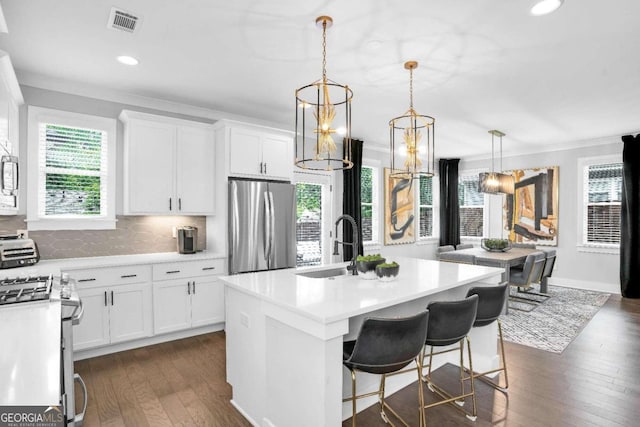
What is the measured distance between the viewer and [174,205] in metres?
4.05

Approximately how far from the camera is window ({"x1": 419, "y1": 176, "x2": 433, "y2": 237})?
785 cm

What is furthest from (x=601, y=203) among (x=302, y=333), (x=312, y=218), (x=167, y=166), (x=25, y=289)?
(x=25, y=289)

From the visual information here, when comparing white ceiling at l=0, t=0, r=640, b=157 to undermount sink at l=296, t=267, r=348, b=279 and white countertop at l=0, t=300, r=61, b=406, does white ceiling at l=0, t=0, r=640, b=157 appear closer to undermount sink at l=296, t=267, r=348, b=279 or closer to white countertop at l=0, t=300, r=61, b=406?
undermount sink at l=296, t=267, r=348, b=279

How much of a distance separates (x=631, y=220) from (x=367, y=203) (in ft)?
14.1

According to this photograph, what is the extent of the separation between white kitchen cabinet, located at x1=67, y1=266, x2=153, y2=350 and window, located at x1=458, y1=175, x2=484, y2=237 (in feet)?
22.5

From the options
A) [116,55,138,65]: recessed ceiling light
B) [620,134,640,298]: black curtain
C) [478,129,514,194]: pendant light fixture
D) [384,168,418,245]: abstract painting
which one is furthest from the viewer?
[384,168,418,245]: abstract painting

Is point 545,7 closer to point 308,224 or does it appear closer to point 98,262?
point 308,224

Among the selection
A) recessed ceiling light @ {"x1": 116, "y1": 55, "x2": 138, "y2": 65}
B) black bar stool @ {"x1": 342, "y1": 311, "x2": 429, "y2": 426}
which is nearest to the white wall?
recessed ceiling light @ {"x1": 116, "y1": 55, "x2": 138, "y2": 65}

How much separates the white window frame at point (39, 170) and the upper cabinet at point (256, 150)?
1203 millimetres

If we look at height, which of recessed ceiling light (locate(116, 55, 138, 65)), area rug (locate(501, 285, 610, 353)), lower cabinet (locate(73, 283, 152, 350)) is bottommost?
area rug (locate(501, 285, 610, 353))

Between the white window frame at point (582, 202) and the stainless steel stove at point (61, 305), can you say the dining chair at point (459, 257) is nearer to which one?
the white window frame at point (582, 202)

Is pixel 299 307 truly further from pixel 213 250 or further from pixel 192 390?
pixel 213 250

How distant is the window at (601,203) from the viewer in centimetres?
610

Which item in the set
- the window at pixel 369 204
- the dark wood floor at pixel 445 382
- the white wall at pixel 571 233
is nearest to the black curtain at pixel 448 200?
the white wall at pixel 571 233
